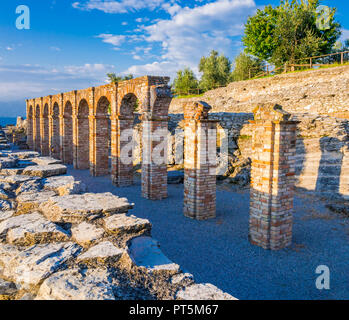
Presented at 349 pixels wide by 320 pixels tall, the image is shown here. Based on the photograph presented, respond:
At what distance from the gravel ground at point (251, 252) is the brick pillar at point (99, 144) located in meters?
5.80

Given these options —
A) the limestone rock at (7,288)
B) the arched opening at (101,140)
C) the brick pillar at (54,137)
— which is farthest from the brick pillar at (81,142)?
the limestone rock at (7,288)

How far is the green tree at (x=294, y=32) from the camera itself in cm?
2992

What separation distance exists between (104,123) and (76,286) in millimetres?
12959

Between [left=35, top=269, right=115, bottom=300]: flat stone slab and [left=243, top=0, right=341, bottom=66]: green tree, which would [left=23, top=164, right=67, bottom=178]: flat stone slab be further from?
[left=243, top=0, right=341, bottom=66]: green tree

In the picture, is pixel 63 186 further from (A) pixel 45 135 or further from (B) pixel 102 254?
(A) pixel 45 135

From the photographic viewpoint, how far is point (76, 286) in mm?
1983

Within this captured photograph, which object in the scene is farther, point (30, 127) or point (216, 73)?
point (216, 73)

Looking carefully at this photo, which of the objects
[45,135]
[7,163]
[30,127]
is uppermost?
[30,127]

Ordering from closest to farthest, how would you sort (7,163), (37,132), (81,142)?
(7,163) → (81,142) → (37,132)

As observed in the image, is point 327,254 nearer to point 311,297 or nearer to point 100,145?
point 311,297

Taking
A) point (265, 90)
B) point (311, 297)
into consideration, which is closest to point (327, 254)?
point (311, 297)

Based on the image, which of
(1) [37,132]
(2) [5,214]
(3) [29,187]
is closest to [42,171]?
(3) [29,187]

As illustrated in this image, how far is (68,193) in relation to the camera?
3912mm
